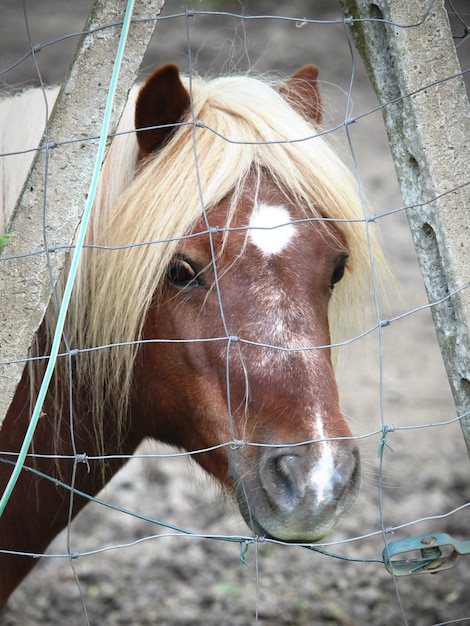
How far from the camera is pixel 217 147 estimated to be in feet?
6.26

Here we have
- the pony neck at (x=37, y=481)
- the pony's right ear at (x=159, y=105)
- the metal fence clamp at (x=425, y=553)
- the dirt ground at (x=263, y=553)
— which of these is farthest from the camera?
the dirt ground at (x=263, y=553)

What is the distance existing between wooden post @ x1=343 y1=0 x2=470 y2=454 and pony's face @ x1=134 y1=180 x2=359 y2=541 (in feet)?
0.97

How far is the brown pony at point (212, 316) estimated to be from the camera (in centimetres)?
162

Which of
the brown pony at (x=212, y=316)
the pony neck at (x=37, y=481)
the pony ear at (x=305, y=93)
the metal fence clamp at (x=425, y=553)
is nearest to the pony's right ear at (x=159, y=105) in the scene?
the brown pony at (x=212, y=316)

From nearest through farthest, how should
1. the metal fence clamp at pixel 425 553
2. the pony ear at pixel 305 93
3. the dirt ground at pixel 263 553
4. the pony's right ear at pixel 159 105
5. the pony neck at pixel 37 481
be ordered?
the metal fence clamp at pixel 425 553
the pony's right ear at pixel 159 105
the pony neck at pixel 37 481
the pony ear at pixel 305 93
the dirt ground at pixel 263 553

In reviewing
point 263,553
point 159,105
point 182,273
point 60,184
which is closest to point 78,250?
point 60,184

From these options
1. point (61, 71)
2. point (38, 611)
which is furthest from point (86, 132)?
point (61, 71)

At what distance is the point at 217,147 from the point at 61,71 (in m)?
7.52

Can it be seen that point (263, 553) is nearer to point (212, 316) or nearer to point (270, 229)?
point (212, 316)

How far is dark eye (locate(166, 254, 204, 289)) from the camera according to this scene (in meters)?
1.77

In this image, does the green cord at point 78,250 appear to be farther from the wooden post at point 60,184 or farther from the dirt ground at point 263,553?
the dirt ground at point 263,553

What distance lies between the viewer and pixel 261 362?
165cm

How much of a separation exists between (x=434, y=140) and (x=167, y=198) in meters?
0.70

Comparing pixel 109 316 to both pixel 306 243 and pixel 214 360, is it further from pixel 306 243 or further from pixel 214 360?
pixel 306 243
